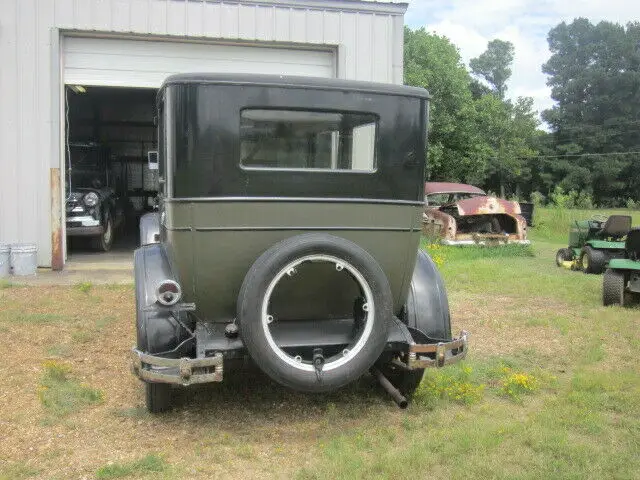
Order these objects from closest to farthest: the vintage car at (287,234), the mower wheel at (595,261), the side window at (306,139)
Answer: the vintage car at (287,234) < the side window at (306,139) < the mower wheel at (595,261)

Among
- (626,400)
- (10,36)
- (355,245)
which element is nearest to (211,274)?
(355,245)

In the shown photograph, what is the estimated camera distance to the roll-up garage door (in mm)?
9852

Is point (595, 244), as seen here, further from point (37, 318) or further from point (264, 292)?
point (264, 292)

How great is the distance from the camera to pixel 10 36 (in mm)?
9516

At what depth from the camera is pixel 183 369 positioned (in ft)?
11.9

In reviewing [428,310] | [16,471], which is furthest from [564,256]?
[16,471]

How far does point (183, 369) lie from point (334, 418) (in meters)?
1.13

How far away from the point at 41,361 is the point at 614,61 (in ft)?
177

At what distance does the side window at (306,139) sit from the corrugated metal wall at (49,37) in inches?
249

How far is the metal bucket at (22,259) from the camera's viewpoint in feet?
31.2

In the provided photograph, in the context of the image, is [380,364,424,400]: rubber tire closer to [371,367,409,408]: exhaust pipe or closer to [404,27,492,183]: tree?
[371,367,409,408]: exhaust pipe

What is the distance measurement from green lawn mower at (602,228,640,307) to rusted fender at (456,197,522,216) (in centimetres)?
634

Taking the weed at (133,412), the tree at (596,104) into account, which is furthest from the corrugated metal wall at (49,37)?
the tree at (596,104)

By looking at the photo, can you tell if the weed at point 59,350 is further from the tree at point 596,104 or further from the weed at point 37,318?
the tree at point 596,104
